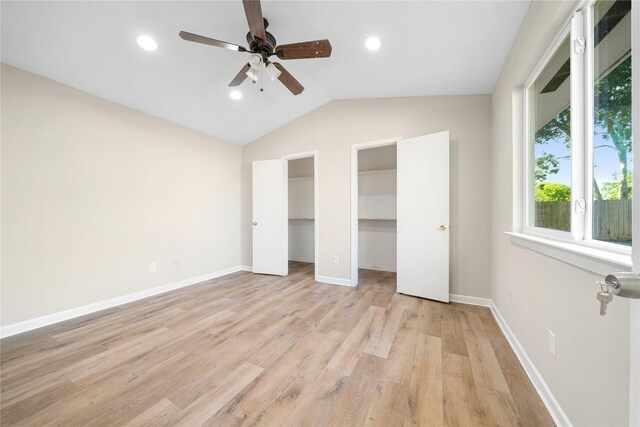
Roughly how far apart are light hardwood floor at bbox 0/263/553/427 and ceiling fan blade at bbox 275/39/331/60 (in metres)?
2.39

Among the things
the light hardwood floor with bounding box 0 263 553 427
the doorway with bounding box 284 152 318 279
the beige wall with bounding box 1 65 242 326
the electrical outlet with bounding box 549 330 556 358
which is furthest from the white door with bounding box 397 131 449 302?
the beige wall with bounding box 1 65 242 326

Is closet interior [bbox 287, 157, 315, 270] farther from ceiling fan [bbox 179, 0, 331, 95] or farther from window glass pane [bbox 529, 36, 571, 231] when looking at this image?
window glass pane [bbox 529, 36, 571, 231]

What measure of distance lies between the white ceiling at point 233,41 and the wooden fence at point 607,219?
4.95 feet

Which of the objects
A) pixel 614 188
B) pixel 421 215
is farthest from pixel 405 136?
pixel 614 188

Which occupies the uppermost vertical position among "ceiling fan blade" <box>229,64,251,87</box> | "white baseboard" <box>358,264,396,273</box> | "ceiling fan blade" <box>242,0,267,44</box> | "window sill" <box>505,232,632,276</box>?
"ceiling fan blade" <box>242,0,267,44</box>

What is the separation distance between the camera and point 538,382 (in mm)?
1383

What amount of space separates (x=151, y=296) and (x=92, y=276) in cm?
68

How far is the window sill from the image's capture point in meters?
0.80

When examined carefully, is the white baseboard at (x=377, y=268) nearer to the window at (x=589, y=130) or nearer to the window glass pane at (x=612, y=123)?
the window at (x=589, y=130)

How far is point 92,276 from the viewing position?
2.54 meters

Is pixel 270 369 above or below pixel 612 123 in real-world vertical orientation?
below

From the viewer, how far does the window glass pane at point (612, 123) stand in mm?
935

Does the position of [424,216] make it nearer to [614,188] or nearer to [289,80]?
[614,188]

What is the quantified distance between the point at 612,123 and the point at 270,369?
2326mm
